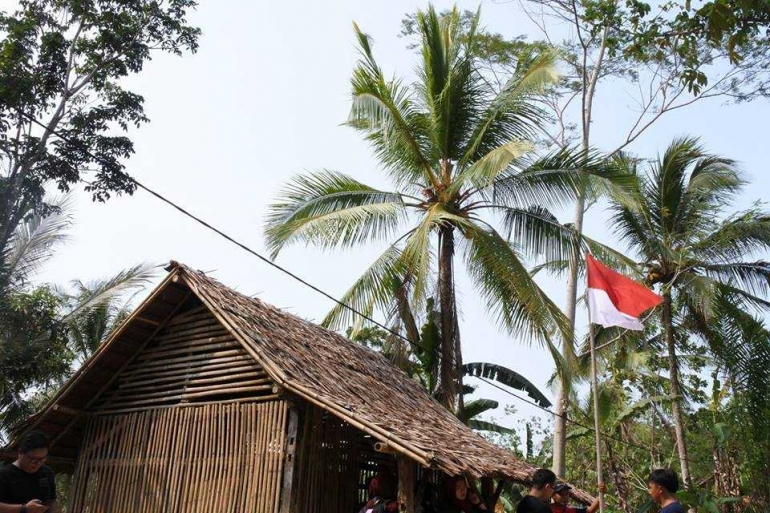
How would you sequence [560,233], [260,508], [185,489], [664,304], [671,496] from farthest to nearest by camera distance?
[664,304], [560,233], [185,489], [260,508], [671,496]

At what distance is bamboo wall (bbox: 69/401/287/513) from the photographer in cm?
849

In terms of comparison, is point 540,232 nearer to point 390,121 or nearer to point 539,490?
point 390,121

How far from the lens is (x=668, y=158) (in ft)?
61.9

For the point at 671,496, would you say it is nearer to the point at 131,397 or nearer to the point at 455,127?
the point at 131,397

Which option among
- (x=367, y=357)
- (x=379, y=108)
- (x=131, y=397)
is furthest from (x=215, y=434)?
(x=379, y=108)

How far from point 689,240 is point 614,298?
29.8 ft

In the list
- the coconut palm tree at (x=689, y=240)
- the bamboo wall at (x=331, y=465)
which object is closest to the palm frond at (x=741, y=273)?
the coconut palm tree at (x=689, y=240)

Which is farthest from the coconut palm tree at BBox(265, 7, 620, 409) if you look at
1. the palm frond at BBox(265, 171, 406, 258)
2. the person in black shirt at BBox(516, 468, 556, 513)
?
the person in black shirt at BBox(516, 468, 556, 513)

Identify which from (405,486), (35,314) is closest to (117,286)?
(35,314)

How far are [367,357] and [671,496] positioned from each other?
22.4ft

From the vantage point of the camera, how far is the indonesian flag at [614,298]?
33.0 feet

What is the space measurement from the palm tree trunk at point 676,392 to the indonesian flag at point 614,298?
Result: 23.7ft

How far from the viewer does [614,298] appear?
10266 millimetres

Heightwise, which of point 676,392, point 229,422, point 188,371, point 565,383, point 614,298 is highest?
point 676,392
